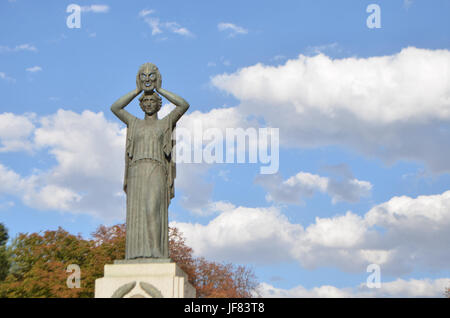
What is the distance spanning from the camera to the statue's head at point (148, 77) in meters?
15.8

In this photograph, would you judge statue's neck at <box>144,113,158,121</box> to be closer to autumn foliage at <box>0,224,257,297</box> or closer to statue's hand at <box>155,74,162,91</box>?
statue's hand at <box>155,74,162,91</box>

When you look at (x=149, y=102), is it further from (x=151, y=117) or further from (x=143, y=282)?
(x=143, y=282)

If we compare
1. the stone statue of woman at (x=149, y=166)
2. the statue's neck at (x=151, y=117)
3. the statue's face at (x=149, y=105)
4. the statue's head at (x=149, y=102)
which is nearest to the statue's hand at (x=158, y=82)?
the stone statue of woman at (x=149, y=166)

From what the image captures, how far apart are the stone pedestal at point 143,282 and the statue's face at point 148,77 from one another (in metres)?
5.00

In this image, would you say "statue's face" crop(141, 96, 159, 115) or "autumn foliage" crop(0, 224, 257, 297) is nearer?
"statue's face" crop(141, 96, 159, 115)

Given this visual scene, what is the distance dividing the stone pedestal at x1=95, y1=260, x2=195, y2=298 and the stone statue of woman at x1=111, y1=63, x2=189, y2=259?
2.11 ft

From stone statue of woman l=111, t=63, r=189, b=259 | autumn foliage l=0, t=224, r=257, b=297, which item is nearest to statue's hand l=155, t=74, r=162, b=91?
stone statue of woman l=111, t=63, r=189, b=259

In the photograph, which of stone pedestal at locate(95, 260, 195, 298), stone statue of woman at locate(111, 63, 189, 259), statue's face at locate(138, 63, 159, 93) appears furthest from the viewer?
statue's face at locate(138, 63, 159, 93)

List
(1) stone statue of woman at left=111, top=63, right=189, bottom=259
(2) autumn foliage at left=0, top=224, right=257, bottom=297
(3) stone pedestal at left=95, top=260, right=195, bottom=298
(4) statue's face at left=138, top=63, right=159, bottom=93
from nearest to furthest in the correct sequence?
(3) stone pedestal at left=95, top=260, right=195, bottom=298, (1) stone statue of woman at left=111, top=63, right=189, bottom=259, (4) statue's face at left=138, top=63, right=159, bottom=93, (2) autumn foliage at left=0, top=224, right=257, bottom=297

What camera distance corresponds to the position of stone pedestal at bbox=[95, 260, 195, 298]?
13.5m
